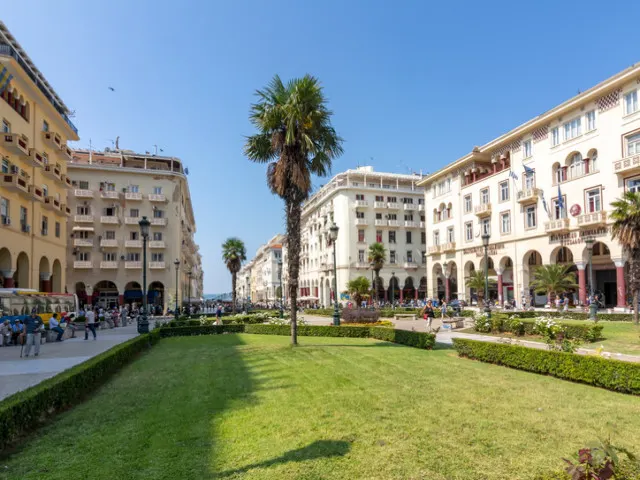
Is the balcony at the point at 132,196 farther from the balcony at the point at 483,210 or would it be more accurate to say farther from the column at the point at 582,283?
the column at the point at 582,283

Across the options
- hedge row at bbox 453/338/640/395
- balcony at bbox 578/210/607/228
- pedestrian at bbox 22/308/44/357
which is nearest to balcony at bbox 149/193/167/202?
pedestrian at bbox 22/308/44/357

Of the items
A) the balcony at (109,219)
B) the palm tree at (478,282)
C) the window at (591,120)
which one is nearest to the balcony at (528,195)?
the window at (591,120)

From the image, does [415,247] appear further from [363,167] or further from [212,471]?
[212,471]

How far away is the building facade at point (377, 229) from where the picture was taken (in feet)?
209

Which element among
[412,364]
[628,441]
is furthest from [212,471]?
[412,364]

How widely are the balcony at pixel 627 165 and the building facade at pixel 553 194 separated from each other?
59 millimetres

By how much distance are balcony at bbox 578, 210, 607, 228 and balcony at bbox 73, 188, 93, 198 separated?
53.3 metres

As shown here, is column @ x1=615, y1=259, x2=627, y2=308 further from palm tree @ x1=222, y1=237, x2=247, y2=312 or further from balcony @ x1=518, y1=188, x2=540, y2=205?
palm tree @ x1=222, y1=237, x2=247, y2=312

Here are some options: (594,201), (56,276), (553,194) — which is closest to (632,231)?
(594,201)

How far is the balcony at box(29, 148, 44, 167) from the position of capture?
3038 centimetres

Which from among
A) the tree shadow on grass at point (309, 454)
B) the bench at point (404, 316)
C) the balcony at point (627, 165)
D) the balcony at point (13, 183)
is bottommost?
the bench at point (404, 316)

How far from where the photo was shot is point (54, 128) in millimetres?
36906

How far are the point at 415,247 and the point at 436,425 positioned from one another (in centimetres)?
6181

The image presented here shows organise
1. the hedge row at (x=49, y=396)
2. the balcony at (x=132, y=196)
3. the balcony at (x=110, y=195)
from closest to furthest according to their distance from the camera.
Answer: the hedge row at (x=49, y=396)
the balcony at (x=110, y=195)
the balcony at (x=132, y=196)
